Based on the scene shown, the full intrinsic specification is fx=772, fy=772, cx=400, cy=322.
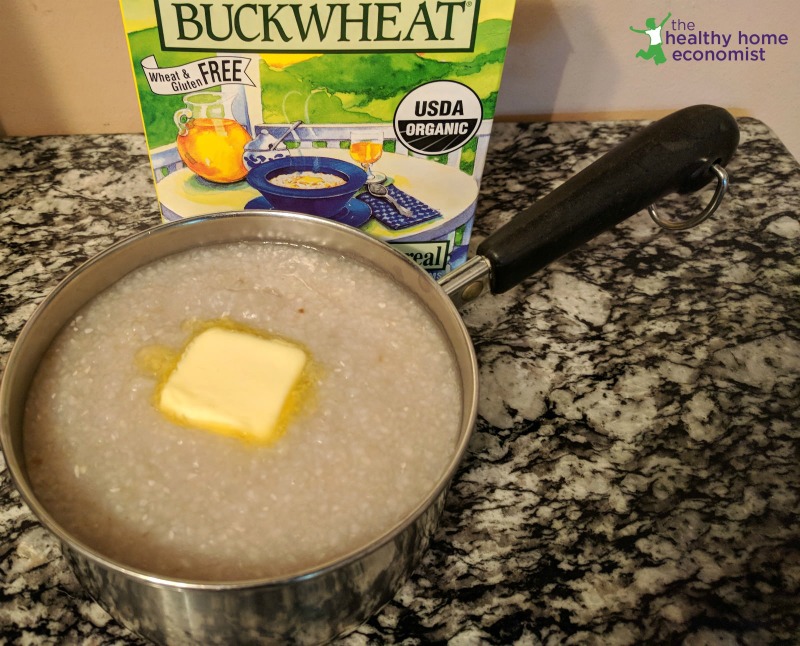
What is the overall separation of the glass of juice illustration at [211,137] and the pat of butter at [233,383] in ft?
0.65

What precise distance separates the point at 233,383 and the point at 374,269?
23 centimetres

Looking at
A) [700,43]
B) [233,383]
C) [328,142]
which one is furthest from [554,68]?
[233,383]

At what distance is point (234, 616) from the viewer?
0.60 metres

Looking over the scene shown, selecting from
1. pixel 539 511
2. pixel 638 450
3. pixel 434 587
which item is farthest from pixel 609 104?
pixel 434 587

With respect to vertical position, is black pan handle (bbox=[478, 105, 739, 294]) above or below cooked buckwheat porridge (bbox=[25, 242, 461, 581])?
above

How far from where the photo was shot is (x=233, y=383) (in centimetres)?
76

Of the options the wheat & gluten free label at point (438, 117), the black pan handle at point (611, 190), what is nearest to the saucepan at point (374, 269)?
the black pan handle at point (611, 190)

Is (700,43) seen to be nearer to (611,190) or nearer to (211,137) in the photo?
(611,190)

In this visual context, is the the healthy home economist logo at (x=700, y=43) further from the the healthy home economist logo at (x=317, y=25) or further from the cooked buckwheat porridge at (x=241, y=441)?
the cooked buckwheat porridge at (x=241, y=441)

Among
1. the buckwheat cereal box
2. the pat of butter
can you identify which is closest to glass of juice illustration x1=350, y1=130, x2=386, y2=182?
the buckwheat cereal box

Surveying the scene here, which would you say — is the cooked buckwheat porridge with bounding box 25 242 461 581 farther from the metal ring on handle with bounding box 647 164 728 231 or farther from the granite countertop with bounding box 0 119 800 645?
the metal ring on handle with bounding box 647 164 728 231

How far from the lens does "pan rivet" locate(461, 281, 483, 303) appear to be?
84 cm

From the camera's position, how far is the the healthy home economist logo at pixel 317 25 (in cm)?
76

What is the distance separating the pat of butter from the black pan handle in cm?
25
